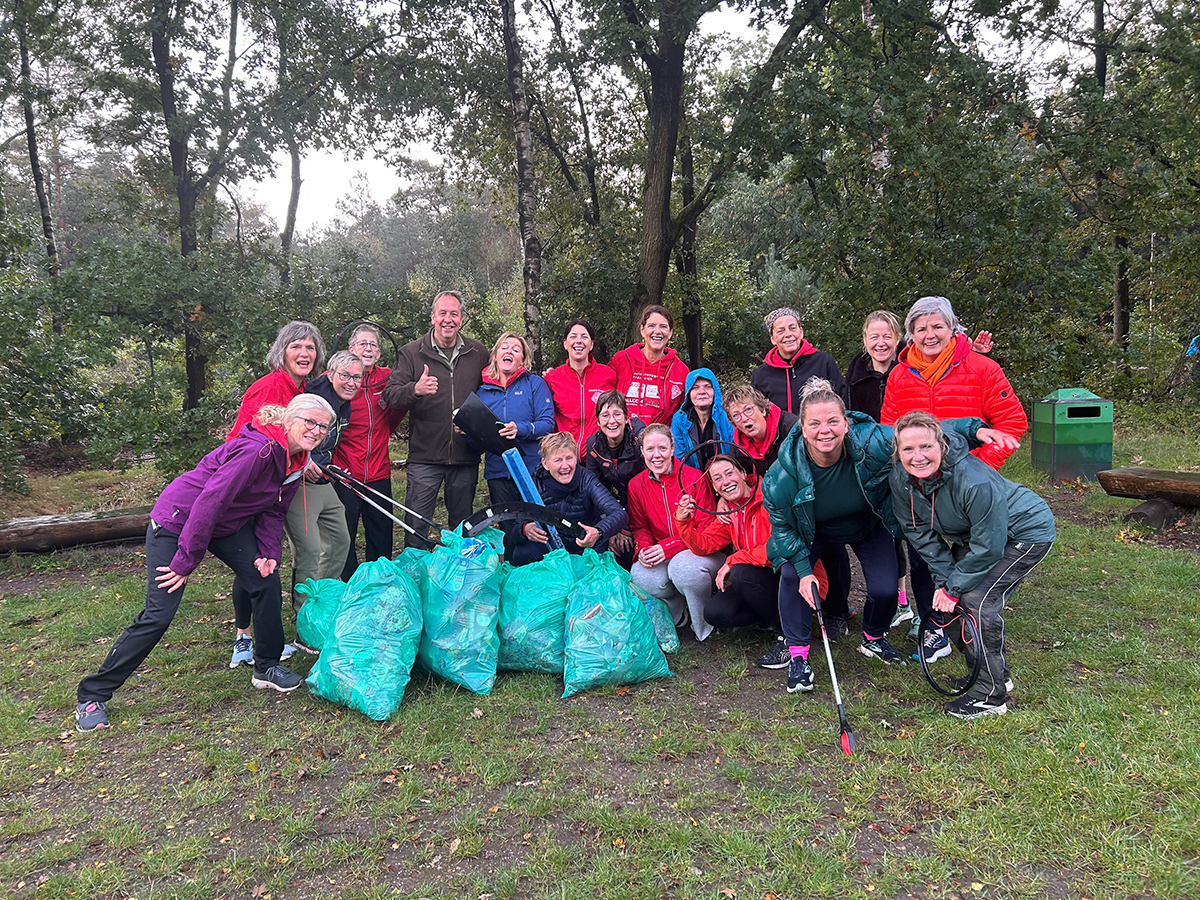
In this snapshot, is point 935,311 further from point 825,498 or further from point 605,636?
point 605,636

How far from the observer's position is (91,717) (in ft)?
11.1

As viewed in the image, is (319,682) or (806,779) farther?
(319,682)

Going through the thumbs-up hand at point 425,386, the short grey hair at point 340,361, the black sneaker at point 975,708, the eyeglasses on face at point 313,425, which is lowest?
the black sneaker at point 975,708

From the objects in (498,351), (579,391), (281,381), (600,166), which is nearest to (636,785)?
(579,391)

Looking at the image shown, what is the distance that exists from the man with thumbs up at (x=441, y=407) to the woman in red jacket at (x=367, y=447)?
0.11m

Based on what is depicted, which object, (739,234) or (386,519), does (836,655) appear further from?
(739,234)

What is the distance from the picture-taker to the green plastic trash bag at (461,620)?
11.4ft

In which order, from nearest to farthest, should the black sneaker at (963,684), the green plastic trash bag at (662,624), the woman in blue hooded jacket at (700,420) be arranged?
the black sneaker at (963,684), the green plastic trash bag at (662,624), the woman in blue hooded jacket at (700,420)

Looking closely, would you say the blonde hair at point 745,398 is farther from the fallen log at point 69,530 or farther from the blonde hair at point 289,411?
the fallen log at point 69,530

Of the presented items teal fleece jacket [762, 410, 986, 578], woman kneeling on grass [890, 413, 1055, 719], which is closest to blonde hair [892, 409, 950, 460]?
woman kneeling on grass [890, 413, 1055, 719]

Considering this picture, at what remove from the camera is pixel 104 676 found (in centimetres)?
343

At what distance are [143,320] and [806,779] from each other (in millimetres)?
7142

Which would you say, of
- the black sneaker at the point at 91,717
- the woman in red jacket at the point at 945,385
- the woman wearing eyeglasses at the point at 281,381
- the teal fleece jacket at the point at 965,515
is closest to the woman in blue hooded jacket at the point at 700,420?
the woman in red jacket at the point at 945,385

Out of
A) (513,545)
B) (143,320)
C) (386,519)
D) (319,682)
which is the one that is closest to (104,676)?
(319,682)
